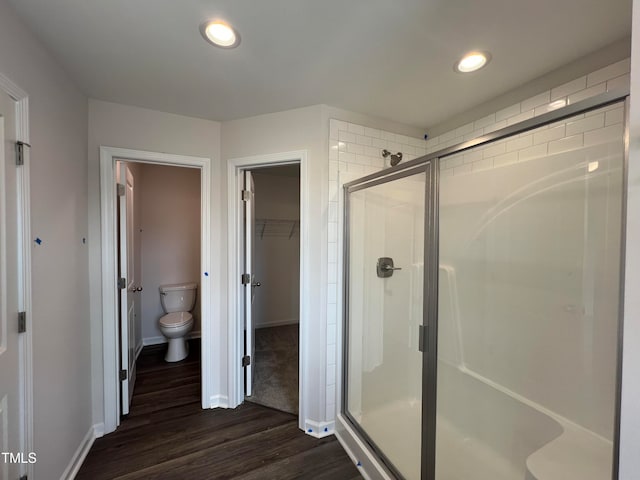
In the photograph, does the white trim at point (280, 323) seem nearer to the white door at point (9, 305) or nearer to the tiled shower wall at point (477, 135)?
the tiled shower wall at point (477, 135)

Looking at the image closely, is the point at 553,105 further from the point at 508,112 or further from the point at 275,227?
the point at 275,227

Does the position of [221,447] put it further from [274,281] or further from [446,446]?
[274,281]

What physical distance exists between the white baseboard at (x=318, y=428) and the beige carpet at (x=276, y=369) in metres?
0.23

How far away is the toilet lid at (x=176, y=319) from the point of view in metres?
2.77

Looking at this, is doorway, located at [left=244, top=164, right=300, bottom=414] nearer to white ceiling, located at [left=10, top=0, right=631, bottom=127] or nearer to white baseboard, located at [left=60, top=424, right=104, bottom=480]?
white baseboard, located at [left=60, top=424, right=104, bottom=480]

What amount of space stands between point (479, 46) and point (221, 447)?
282 centimetres

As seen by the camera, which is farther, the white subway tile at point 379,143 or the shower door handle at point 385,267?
the white subway tile at point 379,143

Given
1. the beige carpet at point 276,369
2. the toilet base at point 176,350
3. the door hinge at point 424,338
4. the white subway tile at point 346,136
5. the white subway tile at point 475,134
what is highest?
the white subway tile at point 475,134

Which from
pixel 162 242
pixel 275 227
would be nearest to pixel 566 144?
pixel 275 227

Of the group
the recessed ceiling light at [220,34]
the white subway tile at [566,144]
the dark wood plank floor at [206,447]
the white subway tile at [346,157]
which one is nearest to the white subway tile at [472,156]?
the white subway tile at [566,144]

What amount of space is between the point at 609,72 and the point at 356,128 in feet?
4.47

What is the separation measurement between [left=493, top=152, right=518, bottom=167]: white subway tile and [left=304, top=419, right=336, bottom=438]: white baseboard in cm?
212

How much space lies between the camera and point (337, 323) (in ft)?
6.40

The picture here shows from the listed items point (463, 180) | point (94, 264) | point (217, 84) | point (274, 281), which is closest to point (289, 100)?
point (217, 84)
